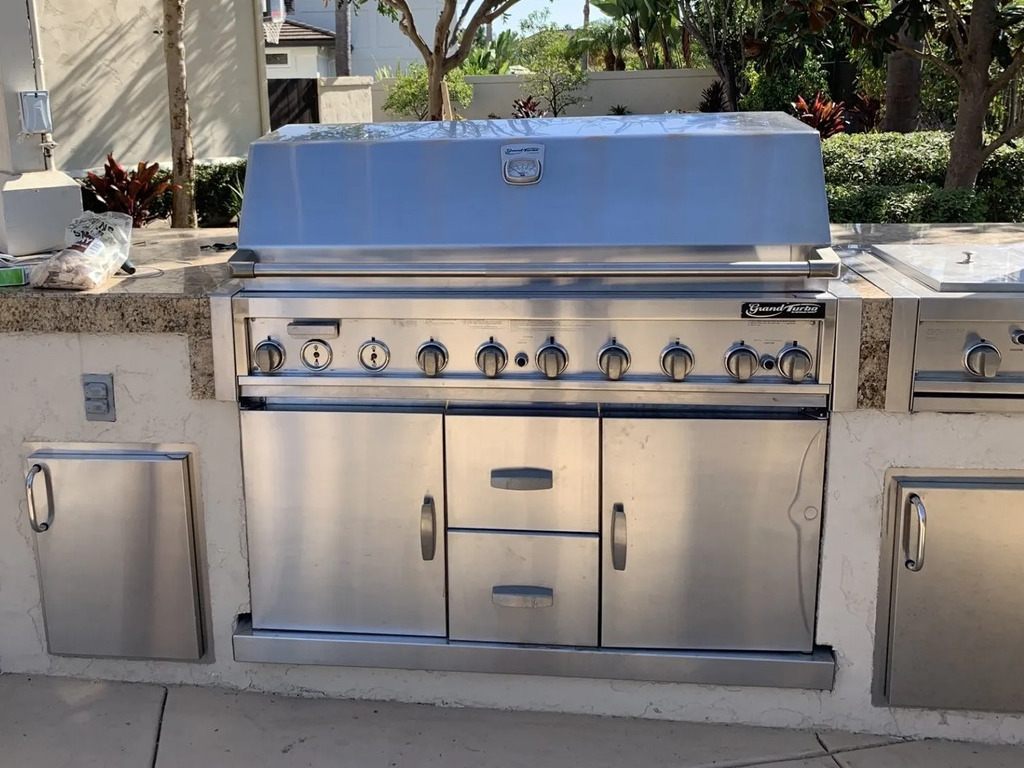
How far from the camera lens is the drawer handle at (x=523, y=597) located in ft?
7.84

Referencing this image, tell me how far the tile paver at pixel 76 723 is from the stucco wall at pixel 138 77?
24.9 feet

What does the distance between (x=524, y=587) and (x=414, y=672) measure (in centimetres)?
42

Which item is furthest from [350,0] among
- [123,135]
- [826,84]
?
[826,84]

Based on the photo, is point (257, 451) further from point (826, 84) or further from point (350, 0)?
point (826, 84)

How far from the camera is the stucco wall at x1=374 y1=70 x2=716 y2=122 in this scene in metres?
19.9

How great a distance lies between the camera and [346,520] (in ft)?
7.93

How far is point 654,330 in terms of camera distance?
7.31ft

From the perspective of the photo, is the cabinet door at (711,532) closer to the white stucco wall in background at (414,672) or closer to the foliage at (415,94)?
the white stucco wall in background at (414,672)

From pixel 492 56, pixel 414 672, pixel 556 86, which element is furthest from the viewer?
pixel 492 56

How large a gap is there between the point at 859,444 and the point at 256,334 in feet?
4.62

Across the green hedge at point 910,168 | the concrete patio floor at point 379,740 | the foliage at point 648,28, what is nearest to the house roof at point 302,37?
the foliage at point 648,28

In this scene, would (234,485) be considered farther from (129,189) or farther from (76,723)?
Result: (129,189)

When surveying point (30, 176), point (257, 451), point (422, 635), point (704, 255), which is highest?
point (30, 176)

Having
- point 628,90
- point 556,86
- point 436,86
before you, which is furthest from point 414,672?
point 628,90
